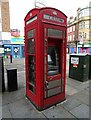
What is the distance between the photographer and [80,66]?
608cm

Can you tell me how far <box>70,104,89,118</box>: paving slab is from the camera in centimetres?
309

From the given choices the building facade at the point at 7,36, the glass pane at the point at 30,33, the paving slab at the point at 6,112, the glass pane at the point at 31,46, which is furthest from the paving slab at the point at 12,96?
the building facade at the point at 7,36

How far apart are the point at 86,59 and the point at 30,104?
3.88 metres

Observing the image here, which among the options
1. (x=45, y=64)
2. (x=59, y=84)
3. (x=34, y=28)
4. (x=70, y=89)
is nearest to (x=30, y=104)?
(x=59, y=84)

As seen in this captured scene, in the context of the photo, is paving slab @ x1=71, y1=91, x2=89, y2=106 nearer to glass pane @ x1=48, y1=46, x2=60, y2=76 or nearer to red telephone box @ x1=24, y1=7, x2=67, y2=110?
red telephone box @ x1=24, y1=7, x2=67, y2=110

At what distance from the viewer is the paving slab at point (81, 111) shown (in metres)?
3.09

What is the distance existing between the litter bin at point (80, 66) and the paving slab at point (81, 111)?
2.67 m

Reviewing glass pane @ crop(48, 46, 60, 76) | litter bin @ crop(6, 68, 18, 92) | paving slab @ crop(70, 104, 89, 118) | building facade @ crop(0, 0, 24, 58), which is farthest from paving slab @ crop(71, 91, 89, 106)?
building facade @ crop(0, 0, 24, 58)

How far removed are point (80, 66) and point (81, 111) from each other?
3.13 meters

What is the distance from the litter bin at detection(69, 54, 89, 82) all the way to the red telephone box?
259 centimetres

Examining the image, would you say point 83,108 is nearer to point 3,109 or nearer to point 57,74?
point 57,74

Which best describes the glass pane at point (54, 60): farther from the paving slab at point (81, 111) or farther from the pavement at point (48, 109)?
the paving slab at point (81, 111)

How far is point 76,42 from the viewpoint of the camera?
33094 mm

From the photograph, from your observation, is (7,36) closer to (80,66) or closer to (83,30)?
(80,66)
